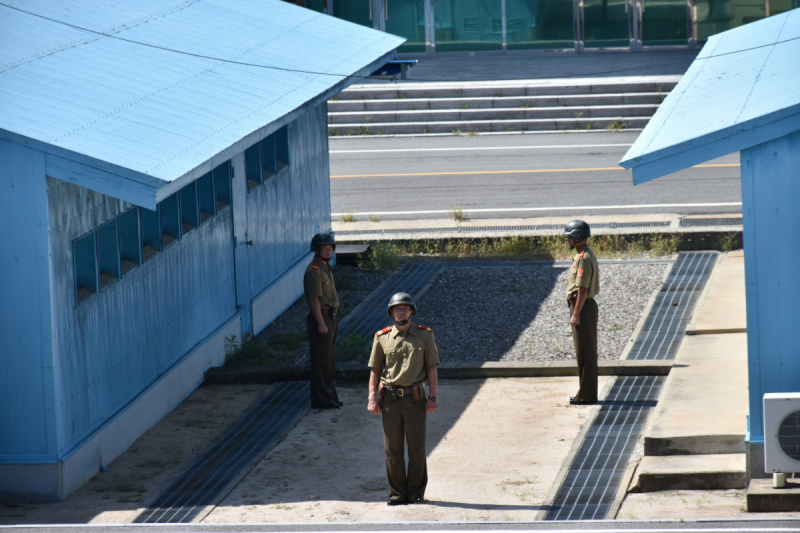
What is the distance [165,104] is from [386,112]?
18691mm

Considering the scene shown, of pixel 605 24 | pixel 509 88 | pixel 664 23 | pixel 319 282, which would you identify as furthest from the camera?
pixel 605 24

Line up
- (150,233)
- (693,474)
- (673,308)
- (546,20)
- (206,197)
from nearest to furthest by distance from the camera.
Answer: (693,474)
(150,233)
(206,197)
(673,308)
(546,20)

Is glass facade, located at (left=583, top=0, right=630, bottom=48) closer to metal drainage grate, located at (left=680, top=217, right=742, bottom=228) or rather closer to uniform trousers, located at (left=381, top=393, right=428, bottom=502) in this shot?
metal drainage grate, located at (left=680, top=217, right=742, bottom=228)

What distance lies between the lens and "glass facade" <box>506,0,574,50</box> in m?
33.7

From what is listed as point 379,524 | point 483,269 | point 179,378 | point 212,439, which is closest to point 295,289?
point 483,269

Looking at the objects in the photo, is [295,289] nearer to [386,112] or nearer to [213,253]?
[213,253]

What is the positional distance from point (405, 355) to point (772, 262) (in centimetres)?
283

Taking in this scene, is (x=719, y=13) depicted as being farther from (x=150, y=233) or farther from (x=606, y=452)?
(x=606, y=452)

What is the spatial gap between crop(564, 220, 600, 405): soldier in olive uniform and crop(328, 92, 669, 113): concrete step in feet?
57.8

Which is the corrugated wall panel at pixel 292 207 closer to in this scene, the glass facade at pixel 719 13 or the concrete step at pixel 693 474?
the concrete step at pixel 693 474

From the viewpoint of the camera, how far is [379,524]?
8008mm

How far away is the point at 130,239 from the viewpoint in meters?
10.7

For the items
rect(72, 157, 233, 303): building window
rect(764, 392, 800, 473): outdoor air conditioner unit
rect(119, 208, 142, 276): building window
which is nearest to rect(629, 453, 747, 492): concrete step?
rect(764, 392, 800, 473): outdoor air conditioner unit

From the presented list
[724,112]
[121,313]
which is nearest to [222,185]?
[121,313]
